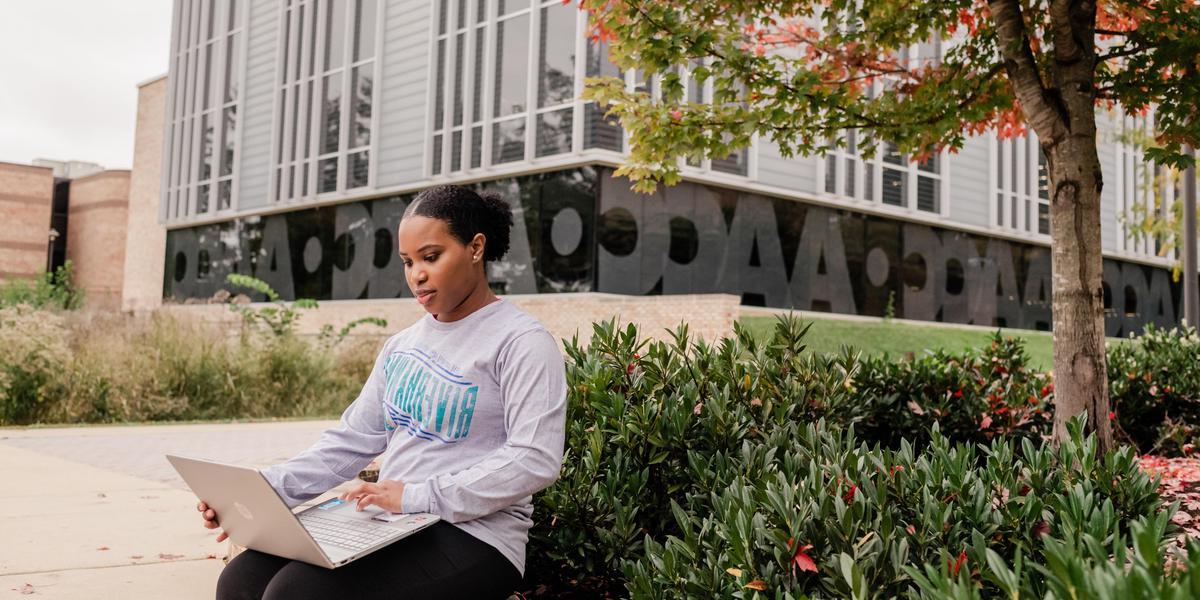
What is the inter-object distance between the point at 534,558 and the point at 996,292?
2791cm

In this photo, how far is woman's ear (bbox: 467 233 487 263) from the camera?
256cm

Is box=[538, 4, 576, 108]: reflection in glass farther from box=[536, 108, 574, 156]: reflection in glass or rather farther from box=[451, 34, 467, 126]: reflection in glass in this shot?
box=[451, 34, 467, 126]: reflection in glass

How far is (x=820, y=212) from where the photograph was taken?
949 inches

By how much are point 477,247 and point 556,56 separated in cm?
1954

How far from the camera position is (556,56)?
21266 millimetres

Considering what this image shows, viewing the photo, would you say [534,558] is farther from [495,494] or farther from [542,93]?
[542,93]

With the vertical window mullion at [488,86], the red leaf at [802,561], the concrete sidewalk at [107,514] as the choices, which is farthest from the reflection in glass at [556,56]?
the red leaf at [802,561]

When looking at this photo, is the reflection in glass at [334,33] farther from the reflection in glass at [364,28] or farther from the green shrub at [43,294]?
the green shrub at [43,294]

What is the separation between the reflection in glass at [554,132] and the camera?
20.8 m

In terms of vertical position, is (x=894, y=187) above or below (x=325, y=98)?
below

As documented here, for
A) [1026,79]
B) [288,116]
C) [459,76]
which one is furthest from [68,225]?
[1026,79]

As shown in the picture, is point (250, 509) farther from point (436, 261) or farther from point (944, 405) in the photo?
point (944, 405)

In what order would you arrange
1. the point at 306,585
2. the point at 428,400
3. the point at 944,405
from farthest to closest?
the point at 944,405 → the point at 428,400 → the point at 306,585

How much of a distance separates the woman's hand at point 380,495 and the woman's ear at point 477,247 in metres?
0.68
